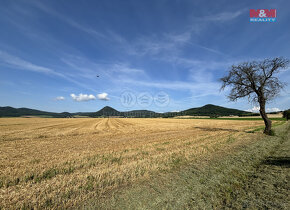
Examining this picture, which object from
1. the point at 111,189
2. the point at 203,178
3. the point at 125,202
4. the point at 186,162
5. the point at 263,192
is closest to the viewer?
the point at 125,202

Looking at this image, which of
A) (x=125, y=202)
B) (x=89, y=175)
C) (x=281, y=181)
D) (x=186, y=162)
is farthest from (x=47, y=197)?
(x=281, y=181)

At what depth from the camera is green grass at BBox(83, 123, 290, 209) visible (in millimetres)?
3697

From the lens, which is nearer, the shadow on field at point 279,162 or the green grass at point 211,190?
the green grass at point 211,190

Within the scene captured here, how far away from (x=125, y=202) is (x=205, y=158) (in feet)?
19.2

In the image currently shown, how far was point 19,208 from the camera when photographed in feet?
11.8

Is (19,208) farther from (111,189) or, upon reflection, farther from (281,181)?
(281,181)

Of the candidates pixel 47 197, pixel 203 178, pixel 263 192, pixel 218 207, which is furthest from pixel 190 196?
pixel 47 197

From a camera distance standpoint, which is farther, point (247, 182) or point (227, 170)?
point (227, 170)

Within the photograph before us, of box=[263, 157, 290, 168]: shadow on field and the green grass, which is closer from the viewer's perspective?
the green grass

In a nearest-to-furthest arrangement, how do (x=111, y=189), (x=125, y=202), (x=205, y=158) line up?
(x=125, y=202)
(x=111, y=189)
(x=205, y=158)

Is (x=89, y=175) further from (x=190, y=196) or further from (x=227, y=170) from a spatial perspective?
(x=227, y=170)

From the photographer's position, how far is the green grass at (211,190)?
370 cm

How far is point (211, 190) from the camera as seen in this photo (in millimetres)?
4414

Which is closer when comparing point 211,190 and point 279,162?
point 211,190
